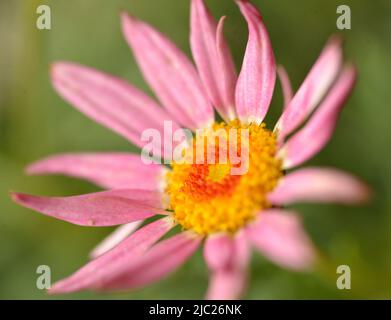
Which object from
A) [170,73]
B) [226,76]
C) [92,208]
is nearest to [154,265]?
[92,208]

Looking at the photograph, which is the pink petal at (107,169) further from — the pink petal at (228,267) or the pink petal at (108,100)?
the pink petal at (228,267)

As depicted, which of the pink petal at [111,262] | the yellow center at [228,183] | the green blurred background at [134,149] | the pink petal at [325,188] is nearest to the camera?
the pink petal at [325,188]

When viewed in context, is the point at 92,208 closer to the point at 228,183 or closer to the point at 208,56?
the point at 228,183

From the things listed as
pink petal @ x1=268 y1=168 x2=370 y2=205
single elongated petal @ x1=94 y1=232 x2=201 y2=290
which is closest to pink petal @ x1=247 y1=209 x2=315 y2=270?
pink petal @ x1=268 y1=168 x2=370 y2=205

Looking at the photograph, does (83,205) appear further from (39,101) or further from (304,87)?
(39,101)

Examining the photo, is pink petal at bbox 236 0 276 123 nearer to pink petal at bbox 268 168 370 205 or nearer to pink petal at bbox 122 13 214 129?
pink petal at bbox 122 13 214 129

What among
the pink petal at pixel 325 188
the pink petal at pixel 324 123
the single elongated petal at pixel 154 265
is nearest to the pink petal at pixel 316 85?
the pink petal at pixel 324 123

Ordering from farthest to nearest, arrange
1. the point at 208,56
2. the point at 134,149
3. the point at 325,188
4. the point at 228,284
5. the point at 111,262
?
the point at 134,149 < the point at 208,56 < the point at 111,262 < the point at 228,284 < the point at 325,188
